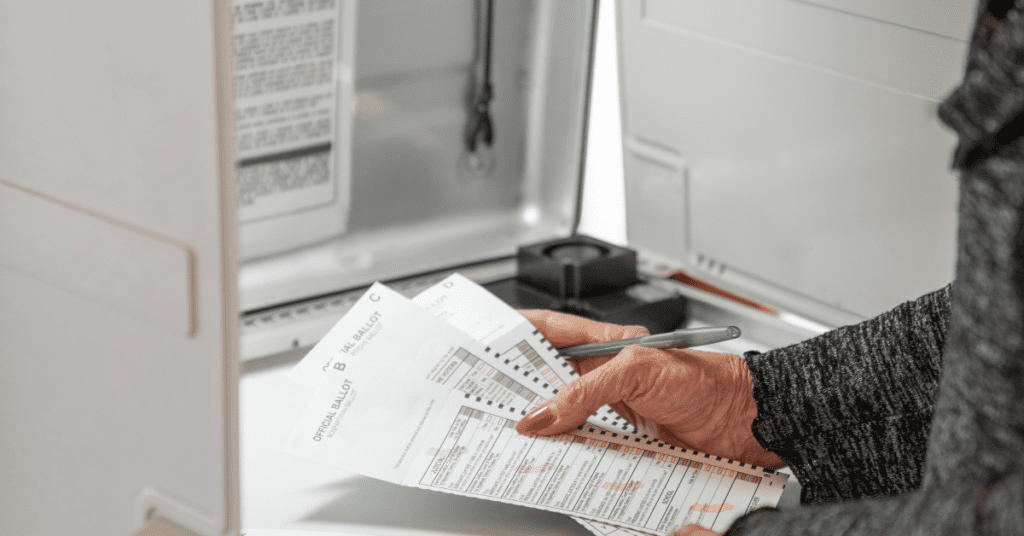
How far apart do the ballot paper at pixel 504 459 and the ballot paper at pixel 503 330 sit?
0.21ft

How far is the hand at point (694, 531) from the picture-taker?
0.68 m

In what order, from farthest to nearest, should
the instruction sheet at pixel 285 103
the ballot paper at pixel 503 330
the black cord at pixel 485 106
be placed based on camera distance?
1. the black cord at pixel 485 106
2. the instruction sheet at pixel 285 103
3. the ballot paper at pixel 503 330

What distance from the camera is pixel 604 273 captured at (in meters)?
1.15

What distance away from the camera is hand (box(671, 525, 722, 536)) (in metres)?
0.68

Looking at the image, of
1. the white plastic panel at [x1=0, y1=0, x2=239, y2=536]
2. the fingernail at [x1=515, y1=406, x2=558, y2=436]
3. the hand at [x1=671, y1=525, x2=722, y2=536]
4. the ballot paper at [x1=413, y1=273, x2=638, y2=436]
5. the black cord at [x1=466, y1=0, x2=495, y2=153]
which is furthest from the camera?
the black cord at [x1=466, y1=0, x2=495, y2=153]

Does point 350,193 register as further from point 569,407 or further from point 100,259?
point 100,259

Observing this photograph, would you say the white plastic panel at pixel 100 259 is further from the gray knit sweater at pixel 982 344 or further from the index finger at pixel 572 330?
the index finger at pixel 572 330

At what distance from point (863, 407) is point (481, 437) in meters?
0.31

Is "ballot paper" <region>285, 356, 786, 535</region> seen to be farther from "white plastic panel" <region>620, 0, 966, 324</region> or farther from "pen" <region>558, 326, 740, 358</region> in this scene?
"white plastic panel" <region>620, 0, 966, 324</region>

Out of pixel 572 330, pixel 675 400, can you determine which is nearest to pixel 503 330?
pixel 572 330

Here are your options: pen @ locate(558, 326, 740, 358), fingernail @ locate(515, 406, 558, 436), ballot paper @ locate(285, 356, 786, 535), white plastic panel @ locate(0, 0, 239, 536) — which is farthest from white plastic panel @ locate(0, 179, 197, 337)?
pen @ locate(558, 326, 740, 358)

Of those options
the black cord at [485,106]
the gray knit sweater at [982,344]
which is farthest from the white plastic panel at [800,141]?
the gray knit sweater at [982,344]

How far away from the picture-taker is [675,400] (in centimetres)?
84

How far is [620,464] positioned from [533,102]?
716 mm
